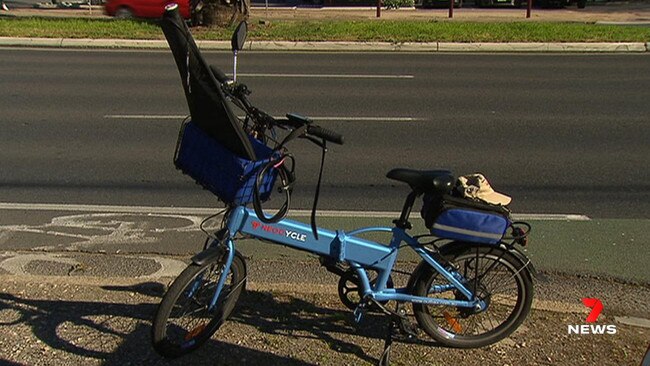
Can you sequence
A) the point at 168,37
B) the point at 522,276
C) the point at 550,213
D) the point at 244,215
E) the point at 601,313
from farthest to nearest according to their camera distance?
1. the point at 550,213
2. the point at 601,313
3. the point at 522,276
4. the point at 244,215
5. the point at 168,37

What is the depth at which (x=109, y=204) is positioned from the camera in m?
5.79

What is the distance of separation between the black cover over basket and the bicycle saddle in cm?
74

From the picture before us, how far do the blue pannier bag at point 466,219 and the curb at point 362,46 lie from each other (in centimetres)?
1321

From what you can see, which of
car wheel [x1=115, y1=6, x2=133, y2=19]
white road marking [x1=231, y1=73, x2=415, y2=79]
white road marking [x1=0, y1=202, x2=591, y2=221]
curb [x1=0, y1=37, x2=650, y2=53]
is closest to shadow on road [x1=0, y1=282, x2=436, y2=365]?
white road marking [x1=0, y1=202, x2=591, y2=221]

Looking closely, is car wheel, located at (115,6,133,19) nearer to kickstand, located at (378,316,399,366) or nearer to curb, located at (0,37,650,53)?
curb, located at (0,37,650,53)

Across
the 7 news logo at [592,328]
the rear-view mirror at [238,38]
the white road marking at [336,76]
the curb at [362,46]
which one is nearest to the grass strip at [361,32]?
the curb at [362,46]

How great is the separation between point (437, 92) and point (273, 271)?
274 inches

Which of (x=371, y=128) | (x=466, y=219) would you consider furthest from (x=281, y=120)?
(x=371, y=128)

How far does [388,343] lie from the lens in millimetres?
3377

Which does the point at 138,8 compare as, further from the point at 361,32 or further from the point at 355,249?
the point at 355,249

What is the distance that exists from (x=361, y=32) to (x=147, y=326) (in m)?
14.9

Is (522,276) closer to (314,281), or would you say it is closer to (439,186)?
(439,186)

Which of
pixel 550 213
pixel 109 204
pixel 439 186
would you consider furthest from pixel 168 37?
pixel 550 213

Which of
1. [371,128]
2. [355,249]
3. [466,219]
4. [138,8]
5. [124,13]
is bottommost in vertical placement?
[371,128]
